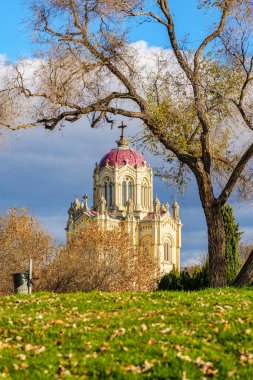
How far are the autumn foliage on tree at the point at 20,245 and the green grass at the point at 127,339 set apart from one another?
83.3 ft

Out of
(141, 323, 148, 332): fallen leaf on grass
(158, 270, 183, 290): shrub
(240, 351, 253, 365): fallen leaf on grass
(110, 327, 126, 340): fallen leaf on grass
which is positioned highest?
(158, 270, 183, 290): shrub

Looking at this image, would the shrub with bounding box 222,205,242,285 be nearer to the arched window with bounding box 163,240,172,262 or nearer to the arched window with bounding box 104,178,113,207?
the arched window with bounding box 104,178,113,207

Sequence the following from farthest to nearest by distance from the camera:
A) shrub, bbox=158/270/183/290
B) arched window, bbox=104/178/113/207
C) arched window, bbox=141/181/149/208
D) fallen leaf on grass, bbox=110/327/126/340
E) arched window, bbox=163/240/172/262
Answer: arched window, bbox=163/240/172/262, arched window, bbox=141/181/149/208, arched window, bbox=104/178/113/207, shrub, bbox=158/270/183/290, fallen leaf on grass, bbox=110/327/126/340

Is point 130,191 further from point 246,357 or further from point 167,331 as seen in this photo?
point 246,357

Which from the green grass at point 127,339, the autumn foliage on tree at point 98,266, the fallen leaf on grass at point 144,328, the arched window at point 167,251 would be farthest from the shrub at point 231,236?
the arched window at point 167,251

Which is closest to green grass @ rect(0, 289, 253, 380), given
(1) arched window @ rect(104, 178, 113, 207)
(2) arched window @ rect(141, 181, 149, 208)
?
(1) arched window @ rect(104, 178, 113, 207)

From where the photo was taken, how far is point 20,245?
44.3m

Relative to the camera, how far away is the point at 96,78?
858 inches

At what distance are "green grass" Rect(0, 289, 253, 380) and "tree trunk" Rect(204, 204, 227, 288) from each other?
6064 millimetres

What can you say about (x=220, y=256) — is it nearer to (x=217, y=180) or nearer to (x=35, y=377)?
(x=217, y=180)

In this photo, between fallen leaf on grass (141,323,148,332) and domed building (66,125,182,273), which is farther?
domed building (66,125,182,273)

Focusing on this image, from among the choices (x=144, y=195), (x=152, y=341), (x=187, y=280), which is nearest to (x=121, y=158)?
(x=144, y=195)

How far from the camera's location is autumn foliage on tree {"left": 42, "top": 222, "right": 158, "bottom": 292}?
39906mm

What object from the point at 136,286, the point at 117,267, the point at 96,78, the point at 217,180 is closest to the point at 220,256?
the point at 217,180
